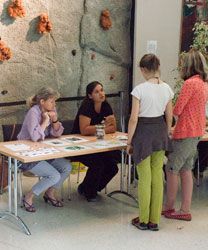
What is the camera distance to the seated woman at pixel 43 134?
401 cm

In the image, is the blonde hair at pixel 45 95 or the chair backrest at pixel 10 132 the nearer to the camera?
the blonde hair at pixel 45 95

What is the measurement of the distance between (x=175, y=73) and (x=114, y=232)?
307cm

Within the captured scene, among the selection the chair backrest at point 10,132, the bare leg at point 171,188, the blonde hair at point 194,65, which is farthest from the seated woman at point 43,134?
the blonde hair at point 194,65

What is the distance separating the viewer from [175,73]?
6387mm

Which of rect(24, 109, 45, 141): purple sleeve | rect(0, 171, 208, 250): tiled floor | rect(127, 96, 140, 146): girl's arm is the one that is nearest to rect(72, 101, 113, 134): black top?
rect(24, 109, 45, 141): purple sleeve

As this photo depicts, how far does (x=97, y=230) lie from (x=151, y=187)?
55 centimetres

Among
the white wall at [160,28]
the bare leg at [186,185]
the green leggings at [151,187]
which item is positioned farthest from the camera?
the white wall at [160,28]

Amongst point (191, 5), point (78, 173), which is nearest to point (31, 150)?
point (78, 173)

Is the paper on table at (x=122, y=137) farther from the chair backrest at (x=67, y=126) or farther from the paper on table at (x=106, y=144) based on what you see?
the chair backrest at (x=67, y=126)

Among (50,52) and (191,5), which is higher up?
(191,5)

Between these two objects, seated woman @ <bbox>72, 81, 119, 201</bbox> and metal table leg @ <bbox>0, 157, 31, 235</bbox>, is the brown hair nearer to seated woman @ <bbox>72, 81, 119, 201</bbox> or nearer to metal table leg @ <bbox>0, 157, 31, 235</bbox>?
seated woman @ <bbox>72, 81, 119, 201</bbox>

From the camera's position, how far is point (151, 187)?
12.7 ft

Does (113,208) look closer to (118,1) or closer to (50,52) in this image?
(50,52)

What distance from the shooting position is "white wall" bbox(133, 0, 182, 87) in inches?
240
